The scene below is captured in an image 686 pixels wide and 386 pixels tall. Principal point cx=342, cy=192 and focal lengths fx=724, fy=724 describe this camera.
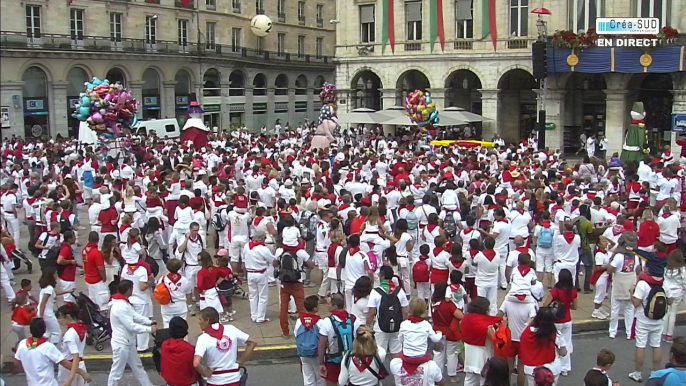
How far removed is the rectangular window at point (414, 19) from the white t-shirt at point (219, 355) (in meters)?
34.2

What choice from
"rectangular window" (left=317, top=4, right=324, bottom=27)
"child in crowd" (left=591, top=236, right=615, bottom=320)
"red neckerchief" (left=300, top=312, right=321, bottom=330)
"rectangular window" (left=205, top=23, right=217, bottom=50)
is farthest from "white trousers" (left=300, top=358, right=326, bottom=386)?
"rectangular window" (left=317, top=4, right=324, bottom=27)

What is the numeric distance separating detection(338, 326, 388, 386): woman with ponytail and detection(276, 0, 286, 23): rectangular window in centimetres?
5238

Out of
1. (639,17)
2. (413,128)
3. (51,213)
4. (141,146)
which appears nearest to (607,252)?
(51,213)

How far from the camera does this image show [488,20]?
37219mm

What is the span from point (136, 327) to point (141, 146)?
18527mm

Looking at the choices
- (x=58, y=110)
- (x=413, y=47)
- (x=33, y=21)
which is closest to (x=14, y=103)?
(x=58, y=110)

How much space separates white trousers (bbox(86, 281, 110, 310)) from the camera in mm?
11156

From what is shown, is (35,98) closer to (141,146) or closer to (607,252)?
(141,146)

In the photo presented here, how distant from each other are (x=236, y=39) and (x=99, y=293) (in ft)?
147

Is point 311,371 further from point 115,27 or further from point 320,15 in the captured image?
point 320,15

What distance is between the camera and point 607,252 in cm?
1208

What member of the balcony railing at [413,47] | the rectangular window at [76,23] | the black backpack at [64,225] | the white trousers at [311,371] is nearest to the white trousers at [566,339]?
the white trousers at [311,371]

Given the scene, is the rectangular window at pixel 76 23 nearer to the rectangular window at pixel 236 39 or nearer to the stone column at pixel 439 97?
the rectangular window at pixel 236 39

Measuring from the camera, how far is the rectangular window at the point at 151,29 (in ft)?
152
